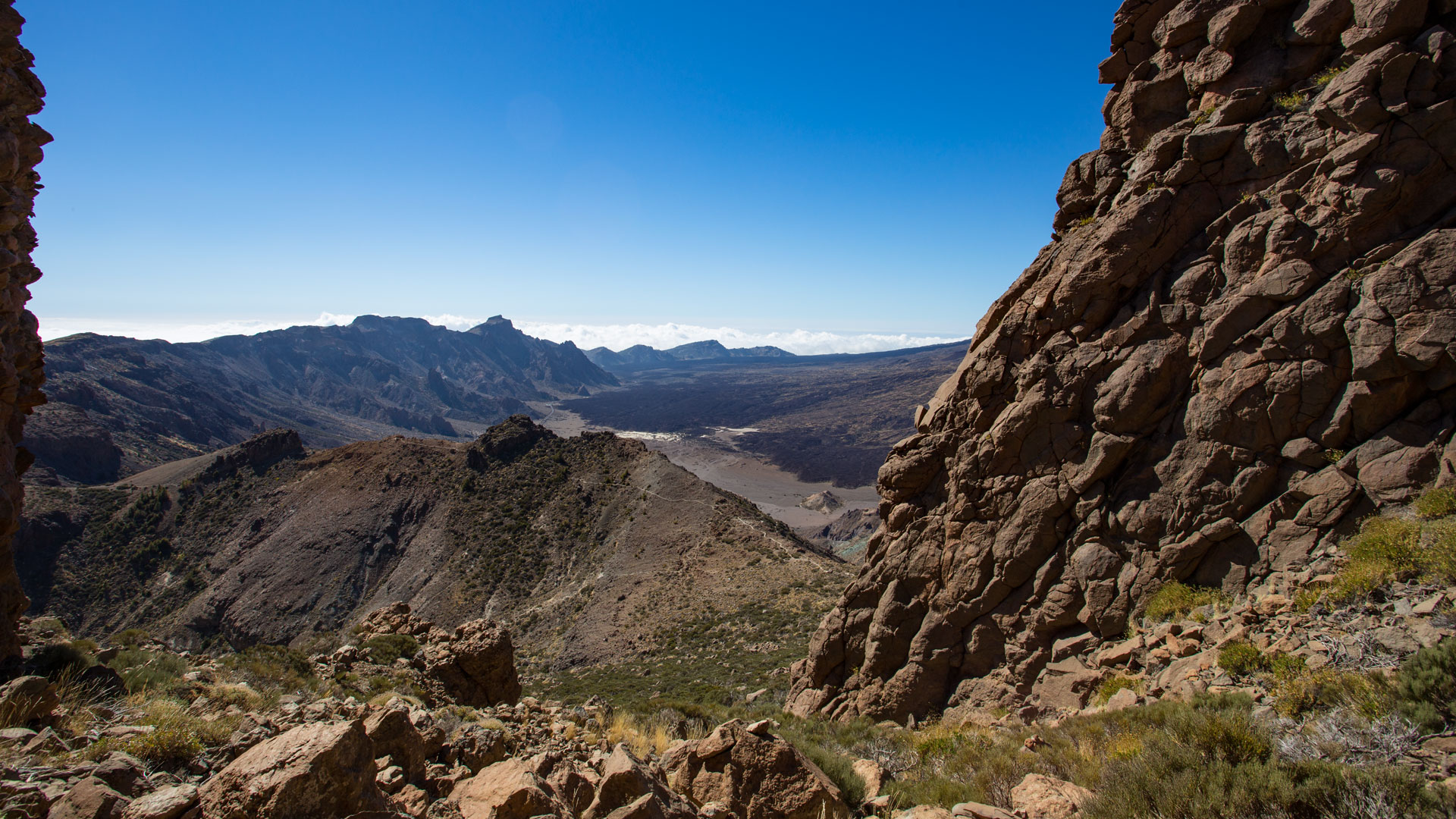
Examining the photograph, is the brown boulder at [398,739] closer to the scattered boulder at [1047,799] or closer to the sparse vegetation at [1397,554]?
the scattered boulder at [1047,799]

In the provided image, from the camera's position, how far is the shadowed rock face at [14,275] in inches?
368

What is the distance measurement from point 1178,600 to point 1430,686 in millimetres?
3956

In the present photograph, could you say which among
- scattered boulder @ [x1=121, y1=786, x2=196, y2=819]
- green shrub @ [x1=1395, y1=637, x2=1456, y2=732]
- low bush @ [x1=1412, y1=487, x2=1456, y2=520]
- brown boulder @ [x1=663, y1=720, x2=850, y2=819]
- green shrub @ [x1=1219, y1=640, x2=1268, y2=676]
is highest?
low bush @ [x1=1412, y1=487, x2=1456, y2=520]

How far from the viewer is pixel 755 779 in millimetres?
6523

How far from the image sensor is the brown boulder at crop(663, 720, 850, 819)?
6.29m

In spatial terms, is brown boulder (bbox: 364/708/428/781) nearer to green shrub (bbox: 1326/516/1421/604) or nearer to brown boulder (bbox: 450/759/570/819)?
brown boulder (bbox: 450/759/570/819)

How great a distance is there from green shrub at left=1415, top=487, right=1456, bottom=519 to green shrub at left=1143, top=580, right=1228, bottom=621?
7.96 feet

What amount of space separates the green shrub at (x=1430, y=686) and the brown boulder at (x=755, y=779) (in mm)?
5110

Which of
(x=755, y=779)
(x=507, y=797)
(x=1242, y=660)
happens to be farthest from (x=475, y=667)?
(x=1242, y=660)

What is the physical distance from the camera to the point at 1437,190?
8.41 metres

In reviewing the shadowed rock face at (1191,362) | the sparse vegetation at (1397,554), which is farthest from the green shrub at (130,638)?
the sparse vegetation at (1397,554)

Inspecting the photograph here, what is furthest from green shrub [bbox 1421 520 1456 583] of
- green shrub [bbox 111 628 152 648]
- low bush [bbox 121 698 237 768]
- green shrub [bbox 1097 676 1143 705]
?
green shrub [bbox 111 628 152 648]

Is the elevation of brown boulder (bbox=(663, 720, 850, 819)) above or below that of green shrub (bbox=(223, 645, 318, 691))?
above

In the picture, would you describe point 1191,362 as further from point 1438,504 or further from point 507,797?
point 507,797
